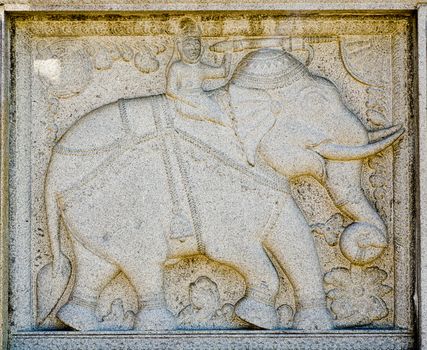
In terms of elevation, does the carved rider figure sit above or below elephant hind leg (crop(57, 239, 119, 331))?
above

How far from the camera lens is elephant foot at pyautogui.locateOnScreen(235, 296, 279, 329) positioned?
13.1ft

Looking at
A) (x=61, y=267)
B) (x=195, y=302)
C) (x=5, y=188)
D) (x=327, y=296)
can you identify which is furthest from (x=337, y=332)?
(x=5, y=188)

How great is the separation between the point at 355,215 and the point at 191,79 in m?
1.05

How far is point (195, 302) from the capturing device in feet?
13.3

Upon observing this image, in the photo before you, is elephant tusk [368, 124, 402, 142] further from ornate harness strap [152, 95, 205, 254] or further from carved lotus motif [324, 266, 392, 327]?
ornate harness strap [152, 95, 205, 254]

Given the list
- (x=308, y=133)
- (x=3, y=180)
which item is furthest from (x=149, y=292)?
(x=308, y=133)

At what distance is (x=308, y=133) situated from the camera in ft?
13.2

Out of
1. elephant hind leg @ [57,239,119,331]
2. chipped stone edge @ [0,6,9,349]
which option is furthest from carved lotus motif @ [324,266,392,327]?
chipped stone edge @ [0,6,9,349]

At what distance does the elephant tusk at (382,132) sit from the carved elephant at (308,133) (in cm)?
2

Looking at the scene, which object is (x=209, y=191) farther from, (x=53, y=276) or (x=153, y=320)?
(x=53, y=276)

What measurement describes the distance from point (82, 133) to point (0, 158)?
16.1 inches

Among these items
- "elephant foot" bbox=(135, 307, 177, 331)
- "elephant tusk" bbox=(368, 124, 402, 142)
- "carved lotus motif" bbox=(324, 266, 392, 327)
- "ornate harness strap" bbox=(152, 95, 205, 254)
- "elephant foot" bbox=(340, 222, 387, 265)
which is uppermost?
"elephant tusk" bbox=(368, 124, 402, 142)

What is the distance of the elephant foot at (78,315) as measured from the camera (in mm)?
3975

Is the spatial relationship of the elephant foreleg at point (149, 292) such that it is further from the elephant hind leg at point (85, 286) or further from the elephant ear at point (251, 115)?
the elephant ear at point (251, 115)
